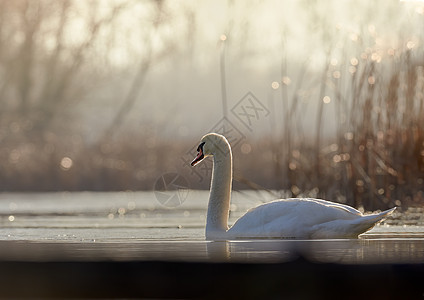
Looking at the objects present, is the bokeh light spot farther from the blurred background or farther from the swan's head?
the swan's head

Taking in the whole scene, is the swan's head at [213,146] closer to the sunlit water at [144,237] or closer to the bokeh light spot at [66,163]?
the sunlit water at [144,237]

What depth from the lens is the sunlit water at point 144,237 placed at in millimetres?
4547

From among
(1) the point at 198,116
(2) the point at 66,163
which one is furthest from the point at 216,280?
(1) the point at 198,116

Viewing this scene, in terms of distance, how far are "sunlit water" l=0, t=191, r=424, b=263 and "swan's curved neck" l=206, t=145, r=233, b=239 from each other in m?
0.21

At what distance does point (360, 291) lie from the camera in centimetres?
385

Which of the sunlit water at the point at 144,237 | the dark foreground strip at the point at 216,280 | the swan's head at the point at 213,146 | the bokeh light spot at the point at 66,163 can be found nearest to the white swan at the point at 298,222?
the sunlit water at the point at 144,237

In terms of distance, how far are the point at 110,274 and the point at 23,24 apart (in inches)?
778

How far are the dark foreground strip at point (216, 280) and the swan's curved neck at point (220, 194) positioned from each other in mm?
3510

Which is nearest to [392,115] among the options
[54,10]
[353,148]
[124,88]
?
[353,148]

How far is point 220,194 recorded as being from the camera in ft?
26.6

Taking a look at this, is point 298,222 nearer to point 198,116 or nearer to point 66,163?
point 66,163

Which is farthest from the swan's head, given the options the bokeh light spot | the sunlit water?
the bokeh light spot

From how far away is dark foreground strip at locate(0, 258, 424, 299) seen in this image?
12.7ft

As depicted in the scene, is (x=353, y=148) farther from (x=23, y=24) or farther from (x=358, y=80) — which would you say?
(x=23, y=24)
